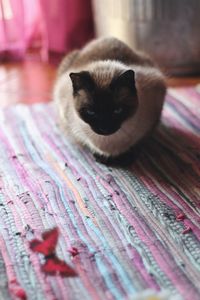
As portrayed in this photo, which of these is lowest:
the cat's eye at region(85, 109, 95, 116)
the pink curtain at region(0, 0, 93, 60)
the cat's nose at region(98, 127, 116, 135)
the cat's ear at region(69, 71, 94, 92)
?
the pink curtain at region(0, 0, 93, 60)

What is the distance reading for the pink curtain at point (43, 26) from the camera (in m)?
2.23

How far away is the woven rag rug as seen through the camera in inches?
38.2

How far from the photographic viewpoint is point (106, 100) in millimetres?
1235

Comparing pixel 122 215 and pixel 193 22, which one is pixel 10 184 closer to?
pixel 122 215

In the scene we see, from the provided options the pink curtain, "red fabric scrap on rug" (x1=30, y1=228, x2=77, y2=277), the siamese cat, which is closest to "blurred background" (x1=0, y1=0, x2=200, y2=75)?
the pink curtain

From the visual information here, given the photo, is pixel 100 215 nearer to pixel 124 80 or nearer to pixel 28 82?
pixel 124 80

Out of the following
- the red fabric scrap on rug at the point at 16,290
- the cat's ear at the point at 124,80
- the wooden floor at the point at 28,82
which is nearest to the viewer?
the red fabric scrap on rug at the point at 16,290

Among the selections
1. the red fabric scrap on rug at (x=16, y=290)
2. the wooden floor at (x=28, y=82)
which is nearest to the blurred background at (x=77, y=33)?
the wooden floor at (x=28, y=82)

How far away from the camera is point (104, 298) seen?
3.05ft

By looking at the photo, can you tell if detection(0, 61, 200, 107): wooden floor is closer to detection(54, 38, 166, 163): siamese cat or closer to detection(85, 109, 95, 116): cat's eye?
detection(54, 38, 166, 163): siamese cat

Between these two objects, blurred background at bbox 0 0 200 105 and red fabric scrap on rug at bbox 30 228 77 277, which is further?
blurred background at bbox 0 0 200 105

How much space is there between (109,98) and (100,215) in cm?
30

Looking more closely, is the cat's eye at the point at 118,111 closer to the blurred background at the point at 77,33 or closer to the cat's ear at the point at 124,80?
the cat's ear at the point at 124,80

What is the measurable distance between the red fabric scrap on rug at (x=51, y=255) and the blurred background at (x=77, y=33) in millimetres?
908
